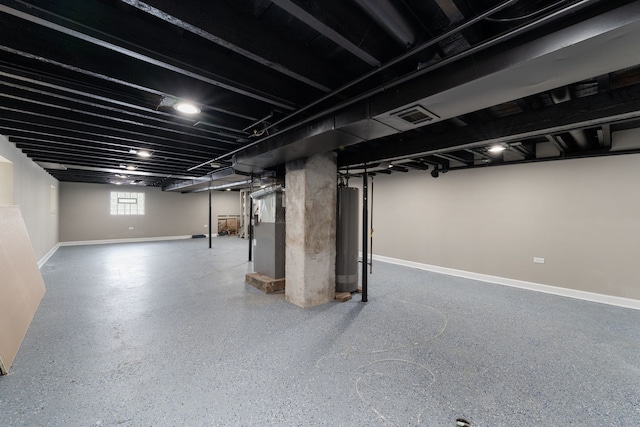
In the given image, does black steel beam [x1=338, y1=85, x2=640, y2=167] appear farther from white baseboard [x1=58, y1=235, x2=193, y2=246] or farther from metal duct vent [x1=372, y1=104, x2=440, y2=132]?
white baseboard [x1=58, y1=235, x2=193, y2=246]

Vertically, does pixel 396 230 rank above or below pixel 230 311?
above

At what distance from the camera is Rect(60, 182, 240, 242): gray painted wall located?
940 cm

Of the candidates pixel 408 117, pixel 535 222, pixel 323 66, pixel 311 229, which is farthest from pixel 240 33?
pixel 535 222

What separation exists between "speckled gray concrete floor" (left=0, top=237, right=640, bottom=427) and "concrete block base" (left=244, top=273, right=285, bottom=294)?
15cm

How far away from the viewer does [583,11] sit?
46.4 inches

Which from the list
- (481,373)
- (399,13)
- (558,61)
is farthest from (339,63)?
(481,373)

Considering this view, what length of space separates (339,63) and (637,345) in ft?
13.4

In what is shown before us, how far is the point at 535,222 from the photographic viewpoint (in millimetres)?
4438

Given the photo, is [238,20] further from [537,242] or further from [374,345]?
[537,242]

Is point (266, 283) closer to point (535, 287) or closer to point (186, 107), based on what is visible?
point (186, 107)

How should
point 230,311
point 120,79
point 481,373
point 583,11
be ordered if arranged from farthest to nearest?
point 230,311, point 481,373, point 120,79, point 583,11

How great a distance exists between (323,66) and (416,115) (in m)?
0.83

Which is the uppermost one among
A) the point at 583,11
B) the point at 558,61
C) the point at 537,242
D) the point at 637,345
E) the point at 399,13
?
the point at 399,13

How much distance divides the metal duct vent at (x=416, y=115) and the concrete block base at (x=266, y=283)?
10.6ft
